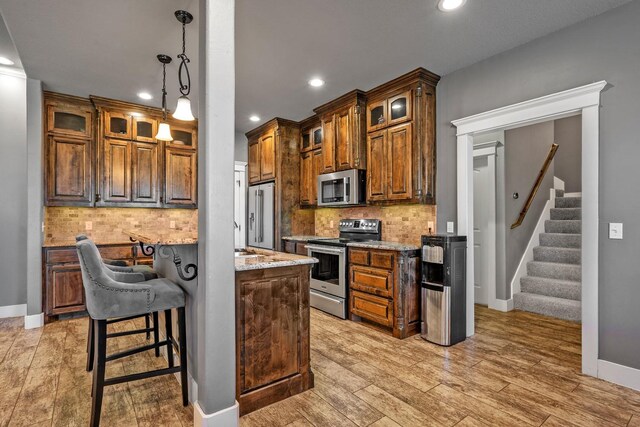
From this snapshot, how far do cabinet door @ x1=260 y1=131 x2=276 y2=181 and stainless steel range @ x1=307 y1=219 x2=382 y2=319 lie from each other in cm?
158

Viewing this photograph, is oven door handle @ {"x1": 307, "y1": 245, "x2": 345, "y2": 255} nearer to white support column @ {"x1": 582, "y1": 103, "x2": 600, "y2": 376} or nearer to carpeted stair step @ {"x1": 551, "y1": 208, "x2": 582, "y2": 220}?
white support column @ {"x1": 582, "y1": 103, "x2": 600, "y2": 376}

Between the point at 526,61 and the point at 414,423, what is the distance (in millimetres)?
3116

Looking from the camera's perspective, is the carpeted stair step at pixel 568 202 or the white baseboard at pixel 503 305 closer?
the white baseboard at pixel 503 305

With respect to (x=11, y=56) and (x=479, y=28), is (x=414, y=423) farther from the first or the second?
(x=11, y=56)

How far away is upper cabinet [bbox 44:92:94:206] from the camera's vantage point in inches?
163

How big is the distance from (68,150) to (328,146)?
3.40 metres

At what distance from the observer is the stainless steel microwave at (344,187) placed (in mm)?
4242

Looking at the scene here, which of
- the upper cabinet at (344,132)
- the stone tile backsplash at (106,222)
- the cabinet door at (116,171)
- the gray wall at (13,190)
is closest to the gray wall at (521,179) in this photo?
the upper cabinet at (344,132)

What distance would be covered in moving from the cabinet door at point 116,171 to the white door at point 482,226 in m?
4.92

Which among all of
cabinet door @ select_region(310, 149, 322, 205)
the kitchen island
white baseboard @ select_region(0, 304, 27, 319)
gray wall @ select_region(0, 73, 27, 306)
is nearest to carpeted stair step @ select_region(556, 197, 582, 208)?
cabinet door @ select_region(310, 149, 322, 205)

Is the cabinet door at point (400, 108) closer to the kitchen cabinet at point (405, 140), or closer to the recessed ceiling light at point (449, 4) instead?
the kitchen cabinet at point (405, 140)

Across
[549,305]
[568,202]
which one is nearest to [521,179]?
[568,202]

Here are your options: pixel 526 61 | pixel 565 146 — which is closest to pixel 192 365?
pixel 526 61

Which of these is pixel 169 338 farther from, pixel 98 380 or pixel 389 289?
pixel 389 289
